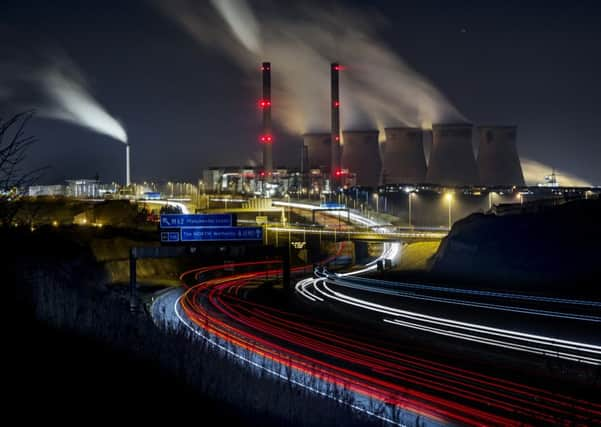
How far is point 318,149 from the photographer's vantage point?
11112 cm

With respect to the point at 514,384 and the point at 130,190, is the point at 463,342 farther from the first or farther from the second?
the point at 130,190

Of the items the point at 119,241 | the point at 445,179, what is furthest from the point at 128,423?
the point at 445,179

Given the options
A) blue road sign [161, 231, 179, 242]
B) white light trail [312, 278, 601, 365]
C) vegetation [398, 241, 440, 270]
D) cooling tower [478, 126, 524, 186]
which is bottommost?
white light trail [312, 278, 601, 365]

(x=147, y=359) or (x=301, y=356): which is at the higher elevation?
(x=147, y=359)

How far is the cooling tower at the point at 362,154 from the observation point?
10275cm

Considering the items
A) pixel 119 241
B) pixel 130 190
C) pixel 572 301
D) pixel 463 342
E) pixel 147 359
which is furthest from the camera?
pixel 130 190

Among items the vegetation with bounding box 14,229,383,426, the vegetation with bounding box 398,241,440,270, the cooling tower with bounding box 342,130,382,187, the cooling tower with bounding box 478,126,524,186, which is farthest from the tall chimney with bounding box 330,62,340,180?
the vegetation with bounding box 14,229,383,426

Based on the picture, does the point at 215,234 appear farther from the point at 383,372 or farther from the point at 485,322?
the point at 383,372

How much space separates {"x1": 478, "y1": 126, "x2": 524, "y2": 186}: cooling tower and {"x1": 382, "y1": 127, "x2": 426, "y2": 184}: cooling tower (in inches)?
318

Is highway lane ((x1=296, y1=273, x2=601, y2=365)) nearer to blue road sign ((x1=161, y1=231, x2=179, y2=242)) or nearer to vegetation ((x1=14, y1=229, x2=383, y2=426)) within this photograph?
blue road sign ((x1=161, y1=231, x2=179, y2=242))

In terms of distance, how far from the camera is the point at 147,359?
33.7ft

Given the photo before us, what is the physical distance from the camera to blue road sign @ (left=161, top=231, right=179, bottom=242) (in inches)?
1120

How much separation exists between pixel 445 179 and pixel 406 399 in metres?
83.0

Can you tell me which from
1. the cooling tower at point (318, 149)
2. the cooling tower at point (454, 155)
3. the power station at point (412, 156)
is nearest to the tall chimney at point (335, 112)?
the power station at point (412, 156)
